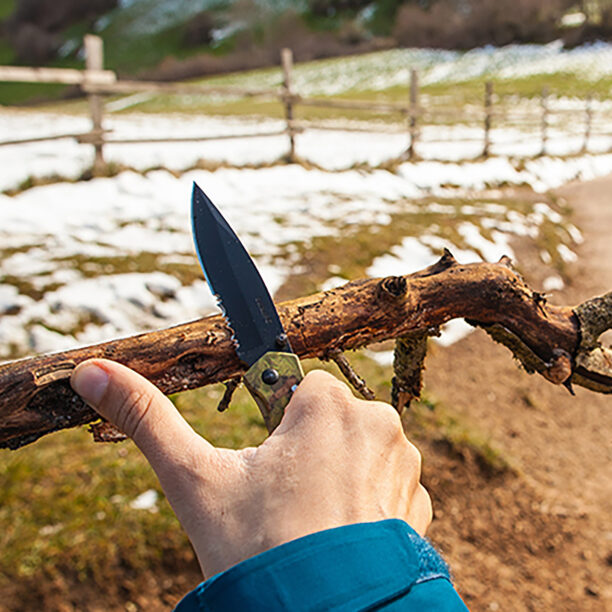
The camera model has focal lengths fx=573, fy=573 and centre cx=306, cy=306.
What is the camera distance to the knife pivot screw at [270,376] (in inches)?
45.5

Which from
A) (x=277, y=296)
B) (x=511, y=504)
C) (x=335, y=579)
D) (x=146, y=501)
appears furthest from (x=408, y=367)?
(x=277, y=296)

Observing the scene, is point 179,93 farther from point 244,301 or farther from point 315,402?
point 315,402

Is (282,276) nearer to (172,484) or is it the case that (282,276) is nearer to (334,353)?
(334,353)

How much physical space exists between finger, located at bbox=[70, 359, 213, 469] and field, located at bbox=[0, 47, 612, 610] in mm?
2058

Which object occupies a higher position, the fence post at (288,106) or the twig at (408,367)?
the twig at (408,367)

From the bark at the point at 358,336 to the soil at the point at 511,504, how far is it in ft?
6.05

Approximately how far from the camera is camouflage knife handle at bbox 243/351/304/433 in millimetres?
1133

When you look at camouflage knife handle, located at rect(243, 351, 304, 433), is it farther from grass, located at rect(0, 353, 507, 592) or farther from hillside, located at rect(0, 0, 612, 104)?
hillside, located at rect(0, 0, 612, 104)

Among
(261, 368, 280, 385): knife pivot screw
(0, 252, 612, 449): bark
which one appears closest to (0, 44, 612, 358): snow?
(0, 252, 612, 449): bark

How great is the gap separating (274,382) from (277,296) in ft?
13.9

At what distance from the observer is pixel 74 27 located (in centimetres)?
5469

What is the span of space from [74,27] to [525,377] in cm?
6136

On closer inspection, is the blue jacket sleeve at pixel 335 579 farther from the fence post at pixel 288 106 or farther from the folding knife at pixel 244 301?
the fence post at pixel 288 106

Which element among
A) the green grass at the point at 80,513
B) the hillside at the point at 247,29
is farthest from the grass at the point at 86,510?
the hillside at the point at 247,29
